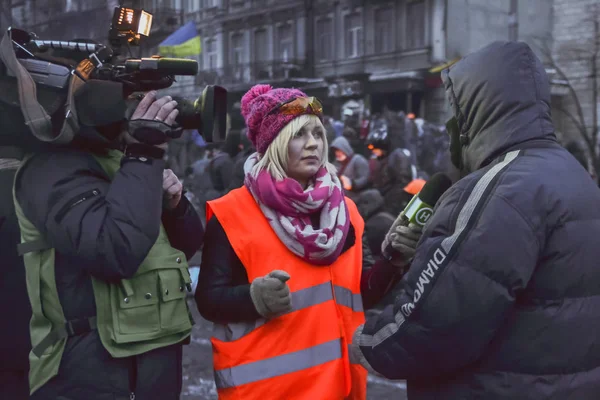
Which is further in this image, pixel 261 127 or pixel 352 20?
pixel 352 20

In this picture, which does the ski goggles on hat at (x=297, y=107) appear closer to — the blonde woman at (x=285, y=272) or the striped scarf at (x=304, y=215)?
the blonde woman at (x=285, y=272)

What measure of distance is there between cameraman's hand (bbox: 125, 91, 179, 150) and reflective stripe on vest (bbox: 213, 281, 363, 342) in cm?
73

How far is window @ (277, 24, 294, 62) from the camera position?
29125 millimetres

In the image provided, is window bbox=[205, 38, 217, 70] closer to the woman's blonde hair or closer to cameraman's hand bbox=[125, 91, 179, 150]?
the woman's blonde hair

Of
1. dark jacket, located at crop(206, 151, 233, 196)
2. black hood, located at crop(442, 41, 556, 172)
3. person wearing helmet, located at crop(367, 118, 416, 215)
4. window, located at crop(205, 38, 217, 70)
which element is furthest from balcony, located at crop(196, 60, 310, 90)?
black hood, located at crop(442, 41, 556, 172)

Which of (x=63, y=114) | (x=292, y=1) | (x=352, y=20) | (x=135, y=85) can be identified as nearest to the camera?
(x=63, y=114)

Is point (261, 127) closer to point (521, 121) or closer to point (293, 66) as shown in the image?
point (521, 121)

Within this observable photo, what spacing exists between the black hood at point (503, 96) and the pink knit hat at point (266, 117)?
34.0 inches

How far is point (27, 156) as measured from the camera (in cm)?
210

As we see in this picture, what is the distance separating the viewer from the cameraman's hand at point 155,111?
2094 mm

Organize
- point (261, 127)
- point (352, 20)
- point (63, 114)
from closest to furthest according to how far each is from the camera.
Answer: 1. point (63, 114)
2. point (261, 127)
3. point (352, 20)

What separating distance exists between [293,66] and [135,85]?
26.2 meters

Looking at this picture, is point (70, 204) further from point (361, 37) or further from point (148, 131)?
point (361, 37)

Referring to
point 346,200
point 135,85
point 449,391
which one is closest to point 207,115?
point 135,85
